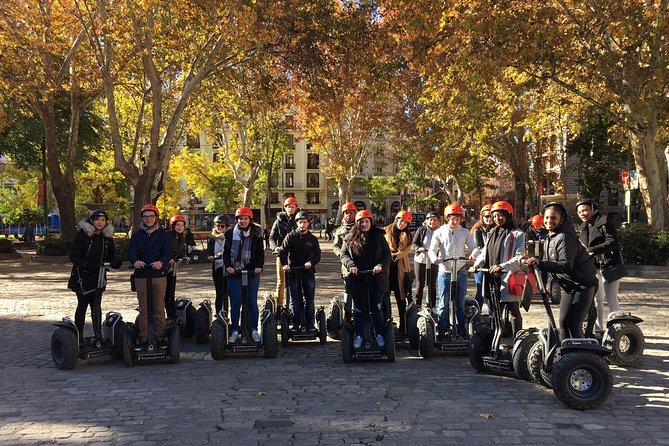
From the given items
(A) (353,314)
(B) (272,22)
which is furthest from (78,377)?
(B) (272,22)

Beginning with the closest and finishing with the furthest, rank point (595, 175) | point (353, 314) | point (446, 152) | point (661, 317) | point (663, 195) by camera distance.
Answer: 1. point (353, 314)
2. point (661, 317)
3. point (663, 195)
4. point (446, 152)
5. point (595, 175)

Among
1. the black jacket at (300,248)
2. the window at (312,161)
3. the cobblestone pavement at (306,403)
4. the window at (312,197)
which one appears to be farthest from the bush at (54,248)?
the window at (312,161)

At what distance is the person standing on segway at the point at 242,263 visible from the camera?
23.4 ft

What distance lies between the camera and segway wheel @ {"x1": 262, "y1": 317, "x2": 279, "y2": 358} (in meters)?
7.05

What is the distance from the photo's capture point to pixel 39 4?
17281 mm

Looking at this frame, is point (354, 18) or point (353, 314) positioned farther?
point (354, 18)

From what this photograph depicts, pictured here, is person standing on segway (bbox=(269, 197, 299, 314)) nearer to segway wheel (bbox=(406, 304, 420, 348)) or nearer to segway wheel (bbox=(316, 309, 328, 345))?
segway wheel (bbox=(316, 309, 328, 345))

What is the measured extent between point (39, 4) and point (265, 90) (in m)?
7.41

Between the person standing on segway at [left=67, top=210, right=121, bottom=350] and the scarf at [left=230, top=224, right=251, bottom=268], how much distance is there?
1394 millimetres

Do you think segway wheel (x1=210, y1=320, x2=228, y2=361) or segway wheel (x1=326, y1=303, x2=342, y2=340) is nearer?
segway wheel (x1=210, y1=320, x2=228, y2=361)

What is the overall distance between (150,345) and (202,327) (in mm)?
1375

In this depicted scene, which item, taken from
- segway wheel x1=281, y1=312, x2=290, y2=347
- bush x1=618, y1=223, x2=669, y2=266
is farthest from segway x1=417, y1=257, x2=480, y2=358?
bush x1=618, y1=223, x2=669, y2=266

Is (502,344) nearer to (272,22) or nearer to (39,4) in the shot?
(272,22)

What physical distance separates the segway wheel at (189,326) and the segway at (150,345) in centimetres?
157
